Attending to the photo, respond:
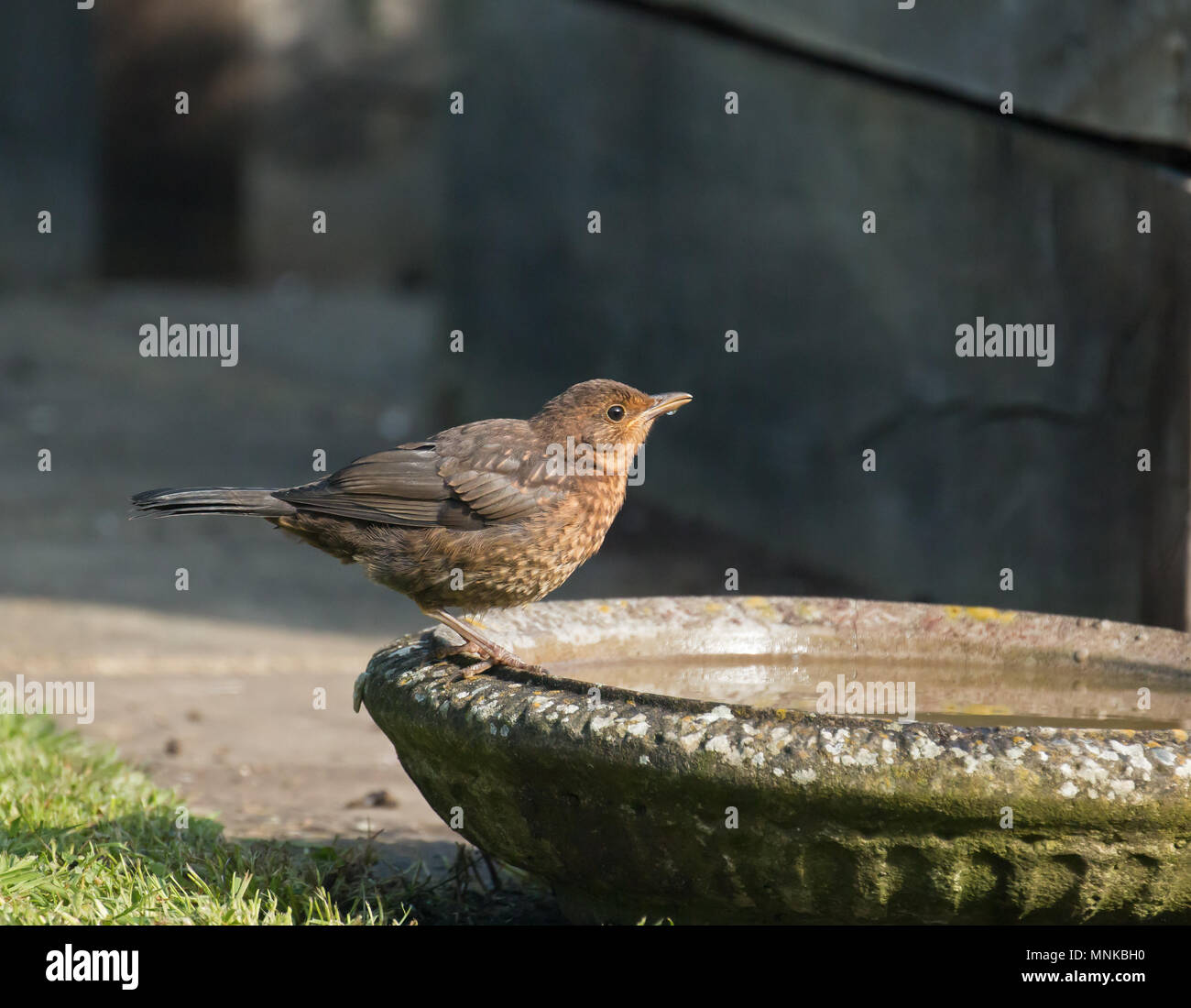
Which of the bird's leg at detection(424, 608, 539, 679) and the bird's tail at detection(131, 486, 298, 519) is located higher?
the bird's tail at detection(131, 486, 298, 519)

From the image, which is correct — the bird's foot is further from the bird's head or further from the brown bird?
the bird's head

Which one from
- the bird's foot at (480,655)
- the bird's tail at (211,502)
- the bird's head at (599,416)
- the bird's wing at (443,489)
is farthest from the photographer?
the bird's head at (599,416)

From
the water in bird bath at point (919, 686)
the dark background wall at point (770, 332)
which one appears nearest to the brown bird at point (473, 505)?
the water in bird bath at point (919, 686)

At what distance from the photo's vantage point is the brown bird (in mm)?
3578

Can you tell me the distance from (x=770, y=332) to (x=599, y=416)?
4.55 m

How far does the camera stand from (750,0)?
806cm

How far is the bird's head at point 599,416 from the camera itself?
3756mm

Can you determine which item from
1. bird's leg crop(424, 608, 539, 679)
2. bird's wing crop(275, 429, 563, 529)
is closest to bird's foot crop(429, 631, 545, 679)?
bird's leg crop(424, 608, 539, 679)

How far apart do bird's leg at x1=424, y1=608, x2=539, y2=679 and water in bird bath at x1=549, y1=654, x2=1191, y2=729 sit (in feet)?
0.88

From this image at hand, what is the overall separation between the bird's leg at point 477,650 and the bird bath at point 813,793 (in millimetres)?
48

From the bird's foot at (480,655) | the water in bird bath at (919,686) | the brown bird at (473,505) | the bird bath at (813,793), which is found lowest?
the bird bath at (813,793)

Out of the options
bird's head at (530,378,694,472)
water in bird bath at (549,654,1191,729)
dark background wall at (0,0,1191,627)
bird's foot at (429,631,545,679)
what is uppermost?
dark background wall at (0,0,1191,627)

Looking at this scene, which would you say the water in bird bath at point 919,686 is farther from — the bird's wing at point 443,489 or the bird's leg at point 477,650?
the bird's wing at point 443,489

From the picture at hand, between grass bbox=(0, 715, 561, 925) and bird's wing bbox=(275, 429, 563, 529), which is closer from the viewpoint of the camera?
grass bbox=(0, 715, 561, 925)
